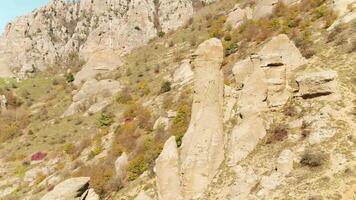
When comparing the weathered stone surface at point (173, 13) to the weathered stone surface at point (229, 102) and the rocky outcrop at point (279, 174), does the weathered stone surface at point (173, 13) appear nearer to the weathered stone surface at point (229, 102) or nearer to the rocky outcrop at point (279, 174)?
the weathered stone surface at point (229, 102)

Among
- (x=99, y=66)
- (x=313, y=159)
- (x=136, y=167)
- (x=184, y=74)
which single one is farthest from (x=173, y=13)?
(x=313, y=159)

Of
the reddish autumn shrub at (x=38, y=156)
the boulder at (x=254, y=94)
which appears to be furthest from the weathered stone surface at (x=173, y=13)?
the boulder at (x=254, y=94)

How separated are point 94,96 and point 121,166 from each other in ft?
102

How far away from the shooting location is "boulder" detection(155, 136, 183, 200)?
102 feet

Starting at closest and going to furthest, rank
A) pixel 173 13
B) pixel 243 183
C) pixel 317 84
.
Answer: pixel 243 183 → pixel 317 84 → pixel 173 13

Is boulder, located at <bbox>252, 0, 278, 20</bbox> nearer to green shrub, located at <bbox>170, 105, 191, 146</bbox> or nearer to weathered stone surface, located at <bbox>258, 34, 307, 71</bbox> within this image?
weathered stone surface, located at <bbox>258, 34, 307, 71</bbox>

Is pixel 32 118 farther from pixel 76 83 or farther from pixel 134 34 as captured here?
pixel 134 34

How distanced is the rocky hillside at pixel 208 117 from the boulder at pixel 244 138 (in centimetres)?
8

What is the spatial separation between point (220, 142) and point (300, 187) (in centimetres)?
750

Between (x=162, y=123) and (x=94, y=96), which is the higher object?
(x=94, y=96)

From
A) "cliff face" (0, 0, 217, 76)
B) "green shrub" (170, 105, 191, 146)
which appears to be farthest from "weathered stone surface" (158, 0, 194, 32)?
"green shrub" (170, 105, 191, 146)

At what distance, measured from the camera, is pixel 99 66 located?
8356cm

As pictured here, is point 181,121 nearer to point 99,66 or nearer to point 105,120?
point 105,120

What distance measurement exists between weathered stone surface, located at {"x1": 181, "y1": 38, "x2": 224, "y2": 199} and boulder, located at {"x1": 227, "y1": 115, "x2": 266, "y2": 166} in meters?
0.80
